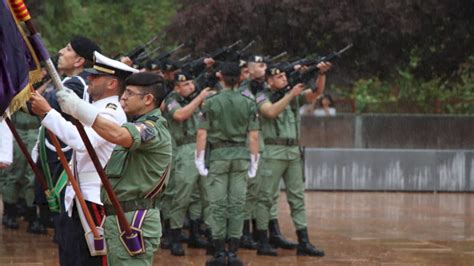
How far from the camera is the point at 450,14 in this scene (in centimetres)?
2258

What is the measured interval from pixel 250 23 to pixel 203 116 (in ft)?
35.6

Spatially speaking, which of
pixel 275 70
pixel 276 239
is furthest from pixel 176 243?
pixel 275 70

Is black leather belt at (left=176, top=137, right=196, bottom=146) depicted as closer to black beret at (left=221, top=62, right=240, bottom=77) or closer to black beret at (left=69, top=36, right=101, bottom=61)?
black beret at (left=221, top=62, right=240, bottom=77)

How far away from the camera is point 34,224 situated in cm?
1535

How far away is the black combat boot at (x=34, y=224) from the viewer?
15.2m

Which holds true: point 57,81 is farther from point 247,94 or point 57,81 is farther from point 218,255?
point 247,94

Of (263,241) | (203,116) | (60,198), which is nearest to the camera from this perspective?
(60,198)

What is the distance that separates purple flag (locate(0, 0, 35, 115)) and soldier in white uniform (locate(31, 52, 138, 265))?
2.69 feet

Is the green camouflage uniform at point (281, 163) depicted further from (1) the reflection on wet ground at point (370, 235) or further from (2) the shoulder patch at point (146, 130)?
(2) the shoulder patch at point (146, 130)

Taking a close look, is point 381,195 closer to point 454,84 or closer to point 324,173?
point 324,173

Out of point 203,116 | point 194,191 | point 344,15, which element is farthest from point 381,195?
point 203,116

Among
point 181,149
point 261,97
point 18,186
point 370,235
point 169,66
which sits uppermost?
point 169,66

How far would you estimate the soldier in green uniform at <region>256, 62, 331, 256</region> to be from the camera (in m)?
13.8

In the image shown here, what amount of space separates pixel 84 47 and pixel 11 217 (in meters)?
7.10
